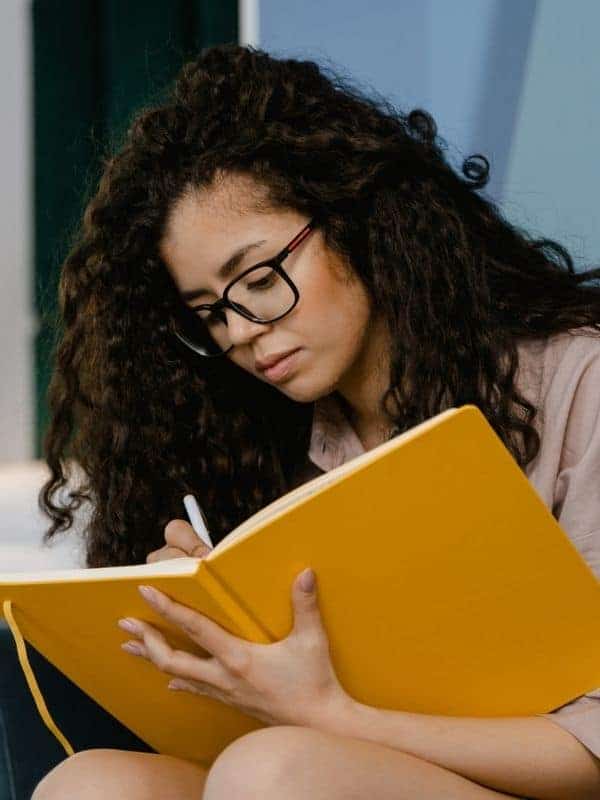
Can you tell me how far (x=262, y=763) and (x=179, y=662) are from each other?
0.12 m

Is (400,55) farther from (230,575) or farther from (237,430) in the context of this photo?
(230,575)

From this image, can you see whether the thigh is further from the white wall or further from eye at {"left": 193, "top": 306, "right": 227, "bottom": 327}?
the white wall

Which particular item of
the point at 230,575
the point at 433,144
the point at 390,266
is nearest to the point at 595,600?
the point at 230,575

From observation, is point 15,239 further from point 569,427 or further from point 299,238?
point 569,427

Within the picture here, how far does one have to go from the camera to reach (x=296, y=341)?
3.84 ft

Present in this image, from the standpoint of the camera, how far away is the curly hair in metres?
1.20

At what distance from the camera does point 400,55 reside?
1.66 meters

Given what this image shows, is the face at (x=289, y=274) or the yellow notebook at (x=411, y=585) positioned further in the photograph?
the face at (x=289, y=274)

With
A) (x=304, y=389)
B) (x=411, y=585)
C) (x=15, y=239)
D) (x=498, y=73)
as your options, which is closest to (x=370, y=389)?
(x=304, y=389)

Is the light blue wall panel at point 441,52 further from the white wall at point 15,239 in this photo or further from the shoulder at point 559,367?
the white wall at point 15,239

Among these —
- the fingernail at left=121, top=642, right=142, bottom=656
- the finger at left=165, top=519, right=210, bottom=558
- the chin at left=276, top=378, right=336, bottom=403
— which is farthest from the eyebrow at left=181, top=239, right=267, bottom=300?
A: the fingernail at left=121, top=642, right=142, bottom=656

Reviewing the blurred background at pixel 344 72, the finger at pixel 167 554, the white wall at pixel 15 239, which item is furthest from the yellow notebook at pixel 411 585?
the white wall at pixel 15 239

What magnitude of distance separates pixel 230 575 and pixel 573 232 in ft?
2.59

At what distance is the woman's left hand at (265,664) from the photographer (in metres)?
0.94
